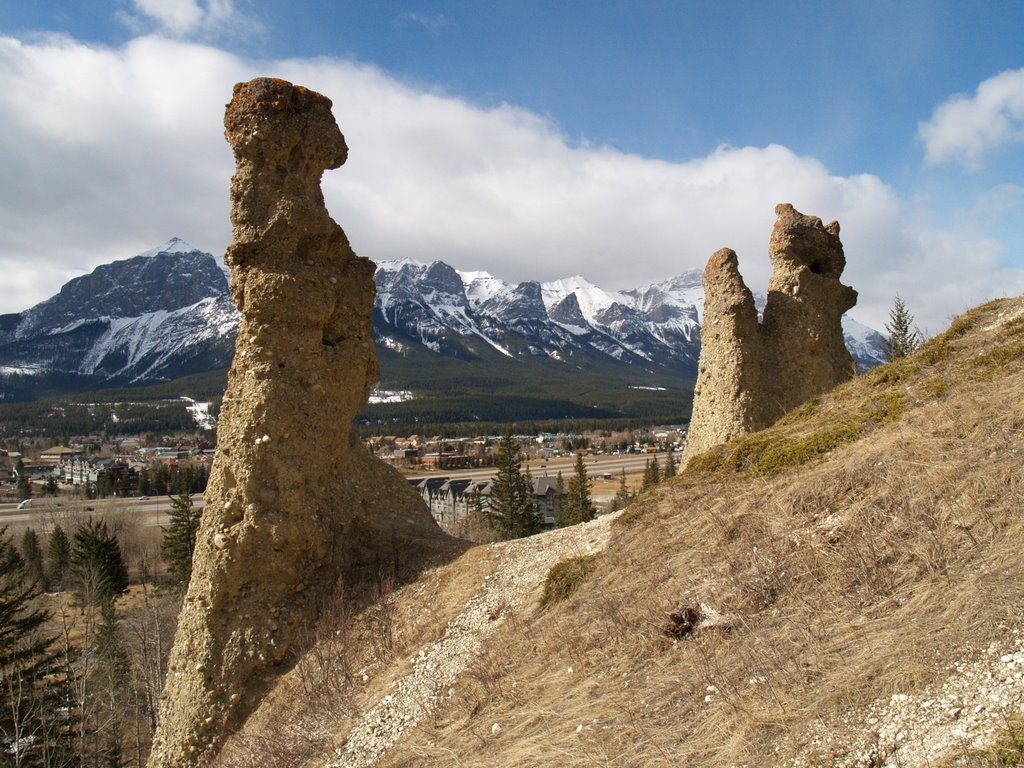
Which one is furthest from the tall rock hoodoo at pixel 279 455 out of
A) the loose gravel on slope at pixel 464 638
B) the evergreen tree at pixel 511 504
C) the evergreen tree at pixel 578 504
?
the evergreen tree at pixel 578 504

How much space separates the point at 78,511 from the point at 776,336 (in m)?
61.6

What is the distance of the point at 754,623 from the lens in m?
7.13

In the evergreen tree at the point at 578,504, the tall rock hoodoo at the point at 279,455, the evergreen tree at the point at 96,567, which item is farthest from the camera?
the evergreen tree at the point at 578,504

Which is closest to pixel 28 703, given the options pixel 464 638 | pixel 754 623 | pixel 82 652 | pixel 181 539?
pixel 82 652

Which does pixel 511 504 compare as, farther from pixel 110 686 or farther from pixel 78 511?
pixel 78 511

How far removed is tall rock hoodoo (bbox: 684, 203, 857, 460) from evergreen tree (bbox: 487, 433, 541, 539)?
98.6 ft

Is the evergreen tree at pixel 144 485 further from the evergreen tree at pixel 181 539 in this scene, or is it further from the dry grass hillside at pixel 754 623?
the dry grass hillside at pixel 754 623

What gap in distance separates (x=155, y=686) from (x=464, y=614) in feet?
69.6

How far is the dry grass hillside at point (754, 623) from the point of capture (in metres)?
5.24

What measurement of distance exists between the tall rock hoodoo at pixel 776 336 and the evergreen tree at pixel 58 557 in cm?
5098

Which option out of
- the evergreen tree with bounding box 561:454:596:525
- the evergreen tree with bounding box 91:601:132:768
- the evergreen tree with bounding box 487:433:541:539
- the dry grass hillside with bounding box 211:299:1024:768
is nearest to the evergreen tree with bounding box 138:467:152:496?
the evergreen tree with bounding box 91:601:132:768

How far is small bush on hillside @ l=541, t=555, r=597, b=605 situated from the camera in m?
10.5

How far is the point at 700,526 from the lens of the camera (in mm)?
10094

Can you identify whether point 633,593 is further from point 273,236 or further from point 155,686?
point 155,686
